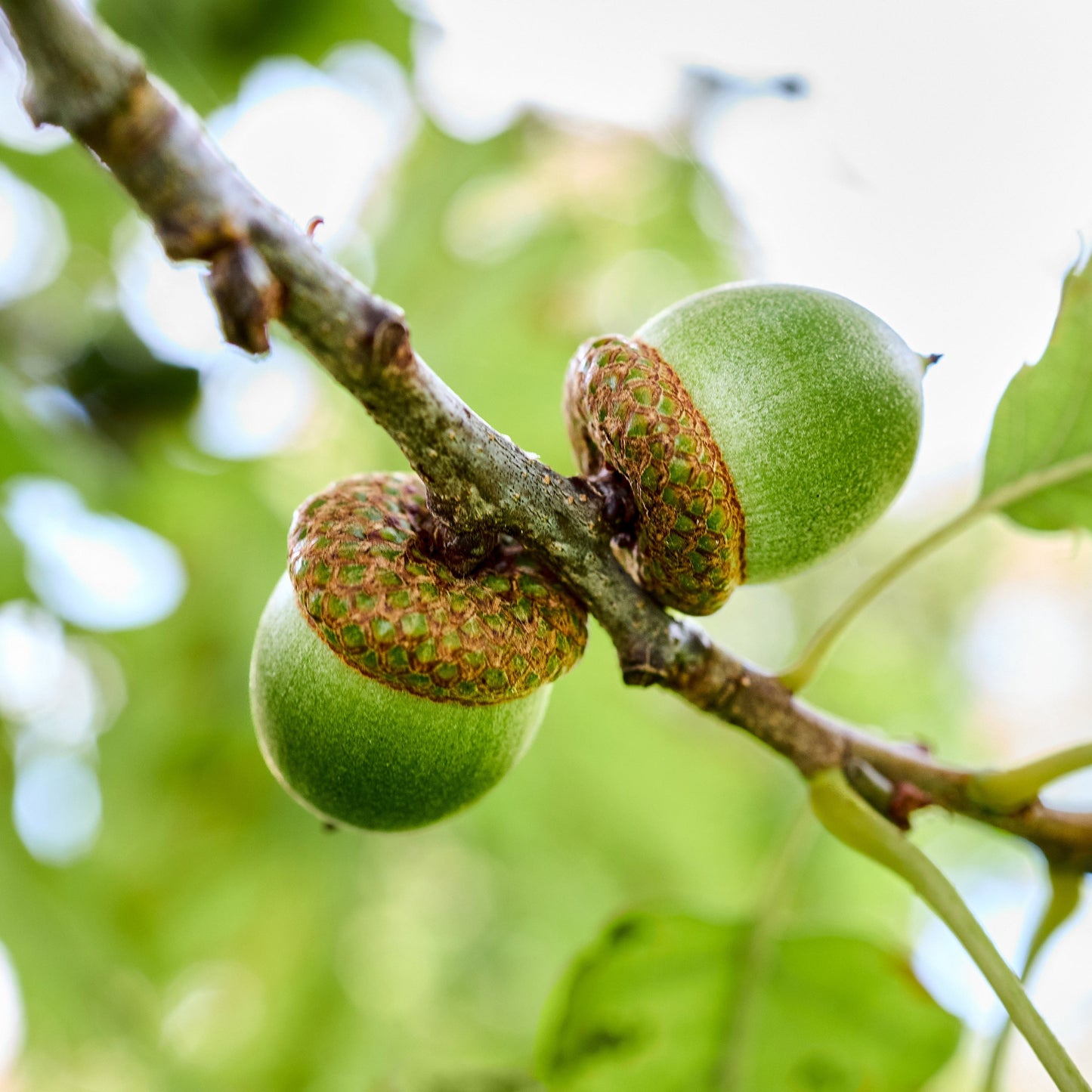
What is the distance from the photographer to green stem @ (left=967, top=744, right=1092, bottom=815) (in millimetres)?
1280

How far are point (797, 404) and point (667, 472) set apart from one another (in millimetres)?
164

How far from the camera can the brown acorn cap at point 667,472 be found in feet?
3.80

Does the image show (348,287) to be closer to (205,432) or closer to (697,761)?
(205,432)

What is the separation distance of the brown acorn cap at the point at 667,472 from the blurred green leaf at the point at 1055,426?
54cm

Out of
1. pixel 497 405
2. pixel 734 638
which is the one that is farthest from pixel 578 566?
pixel 734 638

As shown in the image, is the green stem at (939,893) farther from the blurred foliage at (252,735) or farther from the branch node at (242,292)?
the blurred foliage at (252,735)

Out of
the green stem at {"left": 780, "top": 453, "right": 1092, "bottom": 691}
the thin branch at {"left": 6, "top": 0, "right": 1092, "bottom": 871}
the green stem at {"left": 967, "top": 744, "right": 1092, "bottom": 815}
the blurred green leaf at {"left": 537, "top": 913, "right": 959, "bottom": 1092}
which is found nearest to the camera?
the thin branch at {"left": 6, "top": 0, "right": 1092, "bottom": 871}

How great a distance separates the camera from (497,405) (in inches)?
118

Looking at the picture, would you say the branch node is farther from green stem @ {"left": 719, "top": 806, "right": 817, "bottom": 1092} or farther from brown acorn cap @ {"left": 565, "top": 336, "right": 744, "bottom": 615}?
green stem @ {"left": 719, "top": 806, "right": 817, "bottom": 1092}

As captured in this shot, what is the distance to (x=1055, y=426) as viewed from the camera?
1500 millimetres

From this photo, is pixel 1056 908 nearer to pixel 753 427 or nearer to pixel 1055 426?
pixel 1055 426

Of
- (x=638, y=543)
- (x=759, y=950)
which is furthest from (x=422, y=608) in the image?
(x=759, y=950)

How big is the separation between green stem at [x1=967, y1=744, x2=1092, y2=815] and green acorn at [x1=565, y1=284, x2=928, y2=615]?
0.39 m

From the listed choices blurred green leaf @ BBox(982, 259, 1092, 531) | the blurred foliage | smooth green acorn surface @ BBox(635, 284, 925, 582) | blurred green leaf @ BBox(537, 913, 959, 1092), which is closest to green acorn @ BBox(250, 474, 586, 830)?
smooth green acorn surface @ BBox(635, 284, 925, 582)
